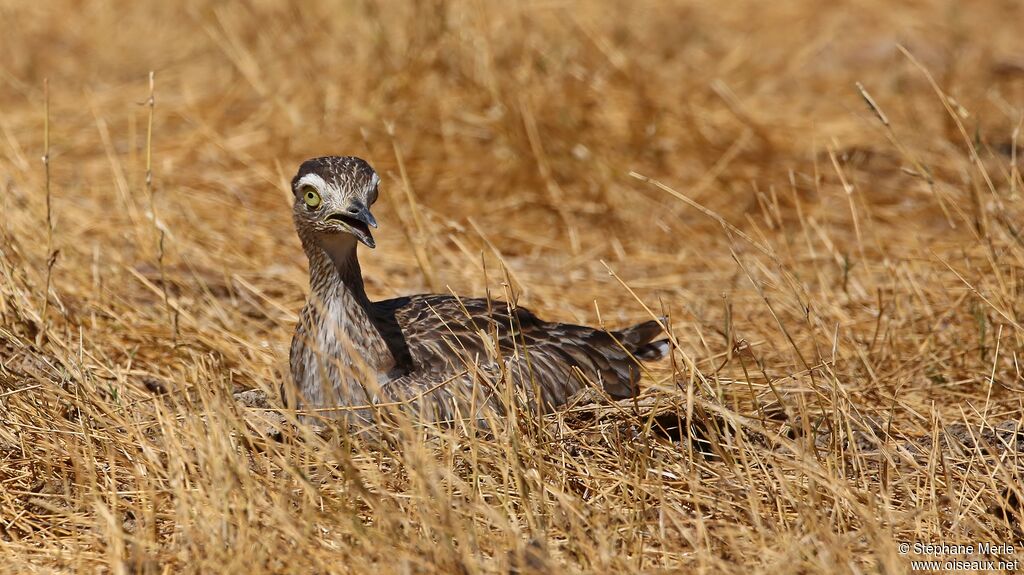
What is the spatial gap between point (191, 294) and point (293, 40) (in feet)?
11.6

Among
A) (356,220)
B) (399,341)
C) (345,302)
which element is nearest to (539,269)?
(399,341)

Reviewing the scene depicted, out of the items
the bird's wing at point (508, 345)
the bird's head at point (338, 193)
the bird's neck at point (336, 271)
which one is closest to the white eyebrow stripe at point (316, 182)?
the bird's head at point (338, 193)

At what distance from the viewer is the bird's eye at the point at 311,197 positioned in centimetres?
435

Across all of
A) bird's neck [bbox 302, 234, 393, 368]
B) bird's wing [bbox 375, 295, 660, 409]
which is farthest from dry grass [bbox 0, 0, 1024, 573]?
bird's neck [bbox 302, 234, 393, 368]

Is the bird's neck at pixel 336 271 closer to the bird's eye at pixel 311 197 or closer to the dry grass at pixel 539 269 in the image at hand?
the bird's eye at pixel 311 197

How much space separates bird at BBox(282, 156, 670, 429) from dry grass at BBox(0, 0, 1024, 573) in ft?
0.76

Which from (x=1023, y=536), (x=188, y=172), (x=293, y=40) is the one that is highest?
(x=293, y=40)

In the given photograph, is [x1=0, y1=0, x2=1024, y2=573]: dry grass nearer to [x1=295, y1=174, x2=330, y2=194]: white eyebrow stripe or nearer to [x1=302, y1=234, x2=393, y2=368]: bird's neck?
[x1=302, y1=234, x2=393, y2=368]: bird's neck

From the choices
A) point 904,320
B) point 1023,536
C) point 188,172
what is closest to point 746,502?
point 1023,536

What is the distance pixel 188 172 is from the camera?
762 centimetres

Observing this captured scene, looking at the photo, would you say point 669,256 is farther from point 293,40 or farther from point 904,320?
point 293,40

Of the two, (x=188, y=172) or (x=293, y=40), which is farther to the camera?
(x=293, y=40)

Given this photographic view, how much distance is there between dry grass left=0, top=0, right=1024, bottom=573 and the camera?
3525mm

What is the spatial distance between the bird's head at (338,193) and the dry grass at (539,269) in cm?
62
